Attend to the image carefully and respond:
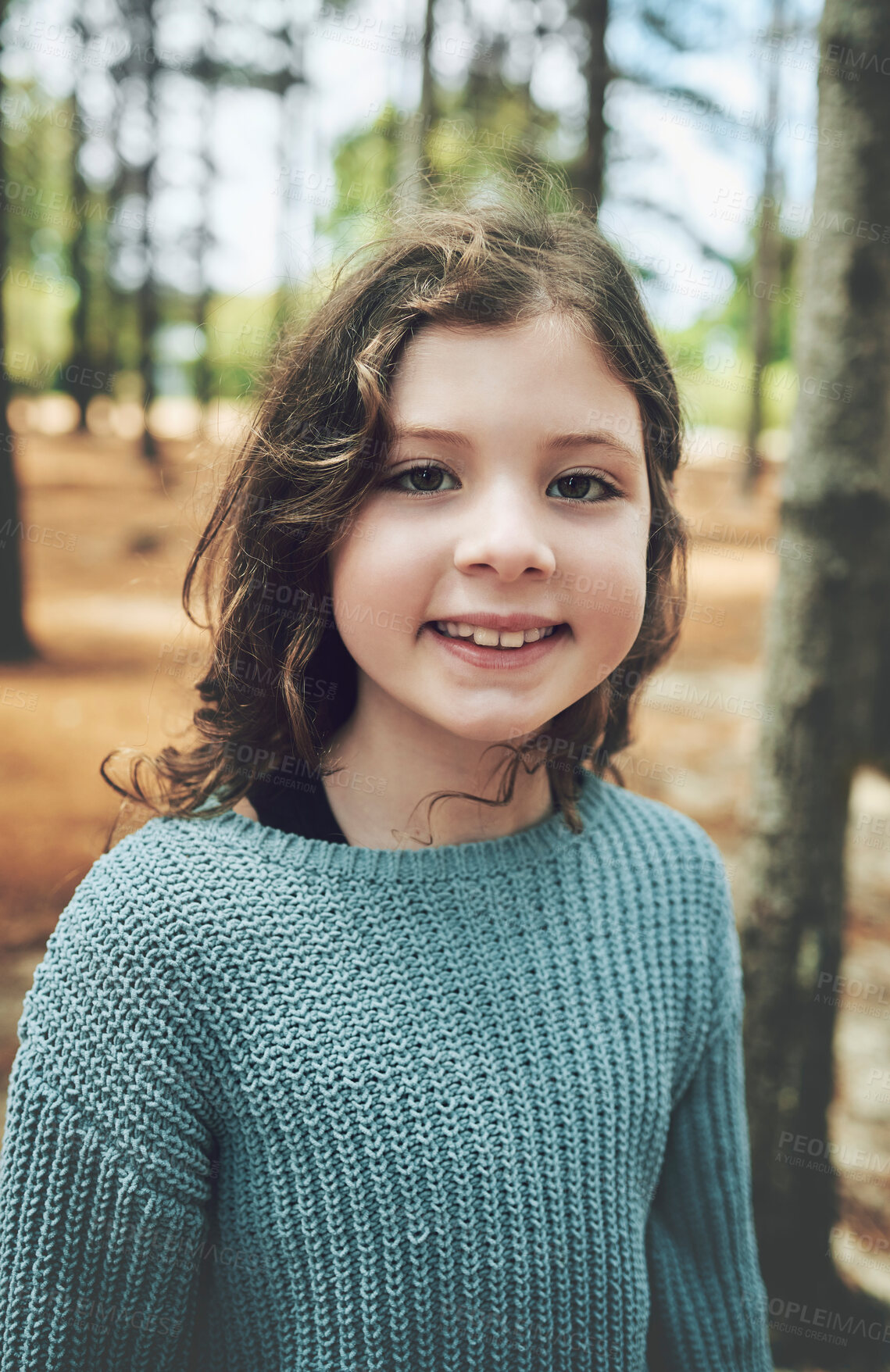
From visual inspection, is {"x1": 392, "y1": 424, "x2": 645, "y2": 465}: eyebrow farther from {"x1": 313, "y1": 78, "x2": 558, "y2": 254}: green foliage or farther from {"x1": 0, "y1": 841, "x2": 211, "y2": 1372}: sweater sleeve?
{"x1": 0, "y1": 841, "x2": 211, "y2": 1372}: sweater sleeve

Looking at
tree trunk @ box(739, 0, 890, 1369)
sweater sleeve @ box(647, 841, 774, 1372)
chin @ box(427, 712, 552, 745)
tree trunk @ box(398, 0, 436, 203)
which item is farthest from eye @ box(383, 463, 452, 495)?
tree trunk @ box(398, 0, 436, 203)

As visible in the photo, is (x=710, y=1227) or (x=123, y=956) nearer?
(x=123, y=956)

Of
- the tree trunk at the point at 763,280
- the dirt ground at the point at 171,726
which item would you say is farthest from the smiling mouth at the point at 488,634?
the tree trunk at the point at 763,280

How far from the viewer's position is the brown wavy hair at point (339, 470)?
48.1 inches

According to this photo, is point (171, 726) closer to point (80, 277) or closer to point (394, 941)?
point (394, 941)

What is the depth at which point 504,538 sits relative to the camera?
1098mm

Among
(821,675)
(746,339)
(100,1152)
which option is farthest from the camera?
(746,339)

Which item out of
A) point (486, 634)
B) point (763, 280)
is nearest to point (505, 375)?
point (486, 634)

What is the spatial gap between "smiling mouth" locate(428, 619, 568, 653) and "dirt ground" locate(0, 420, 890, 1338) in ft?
1.82

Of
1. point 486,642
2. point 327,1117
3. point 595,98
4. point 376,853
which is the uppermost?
point 595,98

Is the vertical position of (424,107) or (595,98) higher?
(424,107)

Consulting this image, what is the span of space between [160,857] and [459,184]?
4.18 ft

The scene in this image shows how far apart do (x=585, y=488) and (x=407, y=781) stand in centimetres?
49

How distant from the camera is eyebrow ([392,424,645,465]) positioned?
1.14 metres
